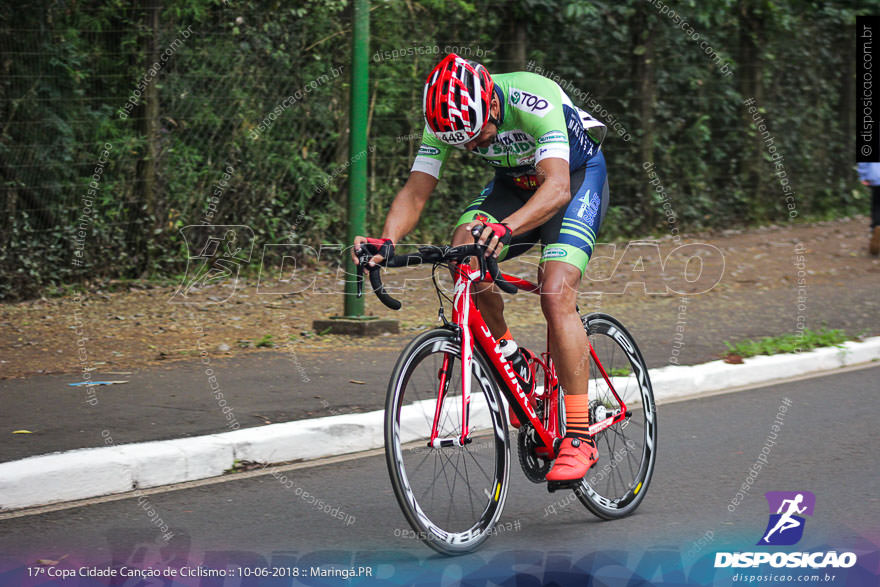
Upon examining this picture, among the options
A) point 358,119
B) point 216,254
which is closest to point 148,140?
point 216,254

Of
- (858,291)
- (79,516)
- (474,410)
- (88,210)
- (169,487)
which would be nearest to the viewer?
(474,410)

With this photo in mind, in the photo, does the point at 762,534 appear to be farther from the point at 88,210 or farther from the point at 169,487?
the point at 88,210

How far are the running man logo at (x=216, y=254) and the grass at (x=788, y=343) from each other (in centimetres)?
497

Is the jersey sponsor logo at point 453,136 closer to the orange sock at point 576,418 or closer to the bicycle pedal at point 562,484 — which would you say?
the orange sock at point 576,418

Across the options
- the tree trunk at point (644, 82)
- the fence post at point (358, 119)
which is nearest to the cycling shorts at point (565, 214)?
the fence post at point (358, 119)

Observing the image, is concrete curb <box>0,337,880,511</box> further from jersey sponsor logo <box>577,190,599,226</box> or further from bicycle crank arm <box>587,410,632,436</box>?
jersey sponsor logo <box>577,190,599,226</box>

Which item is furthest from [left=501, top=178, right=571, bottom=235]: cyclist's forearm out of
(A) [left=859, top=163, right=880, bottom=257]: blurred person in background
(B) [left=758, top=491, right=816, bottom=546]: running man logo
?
(A) [left=859, top=163, right=880, bottom=257]: blurred person in background

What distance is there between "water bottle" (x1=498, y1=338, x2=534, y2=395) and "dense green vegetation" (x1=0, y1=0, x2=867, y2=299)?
→ 6.72m

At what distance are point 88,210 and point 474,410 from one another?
702 cm

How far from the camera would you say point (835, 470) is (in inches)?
206

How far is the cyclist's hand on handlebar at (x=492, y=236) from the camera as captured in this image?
389cm

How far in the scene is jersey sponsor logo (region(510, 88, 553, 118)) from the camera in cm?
431

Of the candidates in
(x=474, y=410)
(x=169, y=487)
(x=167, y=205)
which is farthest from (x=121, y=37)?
(x=474, y=410)

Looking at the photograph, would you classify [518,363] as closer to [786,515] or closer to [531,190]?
[531,190]
